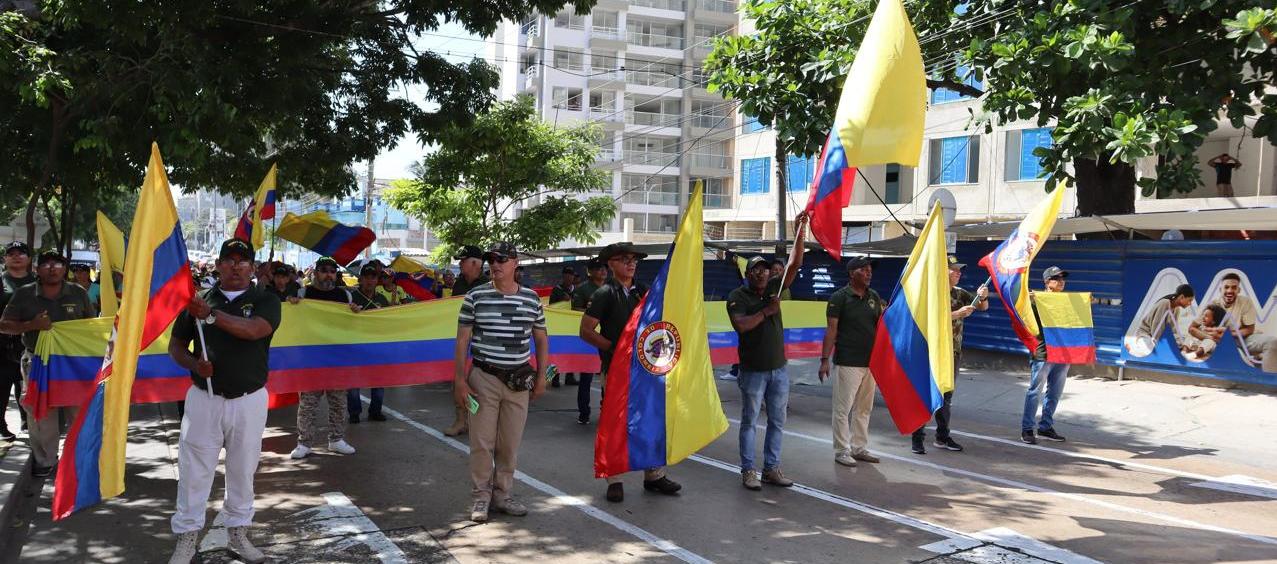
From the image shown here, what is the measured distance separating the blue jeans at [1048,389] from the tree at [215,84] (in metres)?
7.49

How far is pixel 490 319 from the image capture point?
6371 mm

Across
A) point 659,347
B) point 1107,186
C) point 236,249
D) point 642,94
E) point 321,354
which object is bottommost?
point 321,354

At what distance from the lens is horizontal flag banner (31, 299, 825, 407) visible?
7.90 metres

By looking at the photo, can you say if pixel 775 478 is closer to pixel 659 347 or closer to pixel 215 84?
pixel 659 347

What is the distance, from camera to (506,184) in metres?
27.7

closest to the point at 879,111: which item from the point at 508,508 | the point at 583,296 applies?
the point at 508,508

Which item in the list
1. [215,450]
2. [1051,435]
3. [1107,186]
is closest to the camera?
[215,450]

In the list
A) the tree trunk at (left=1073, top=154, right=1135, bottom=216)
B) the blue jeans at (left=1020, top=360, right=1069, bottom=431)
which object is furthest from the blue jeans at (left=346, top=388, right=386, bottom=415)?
the tree trunk at (left=1073, top=154, right=1135, bottom=216)

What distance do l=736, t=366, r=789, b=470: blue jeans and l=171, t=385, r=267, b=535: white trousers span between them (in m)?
3.59

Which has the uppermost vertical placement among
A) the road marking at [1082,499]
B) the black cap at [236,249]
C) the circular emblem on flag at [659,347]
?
the black cap at [236,249]

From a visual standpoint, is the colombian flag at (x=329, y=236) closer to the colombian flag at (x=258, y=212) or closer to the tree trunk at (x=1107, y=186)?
the colombian flag at (x=258, y=212)

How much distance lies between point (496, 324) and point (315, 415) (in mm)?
3371

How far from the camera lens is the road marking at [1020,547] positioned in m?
5.75

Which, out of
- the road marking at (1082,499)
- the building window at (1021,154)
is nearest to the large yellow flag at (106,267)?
the road marking at (1082,499)
